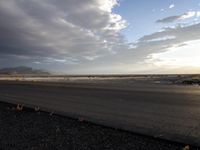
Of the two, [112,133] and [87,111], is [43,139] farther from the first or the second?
[87,111]

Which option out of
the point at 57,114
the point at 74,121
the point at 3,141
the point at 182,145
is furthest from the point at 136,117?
the point at 3,141

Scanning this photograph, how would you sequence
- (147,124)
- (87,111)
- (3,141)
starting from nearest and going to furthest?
1. (3,141)
2. (147,124)
3. (87,111)

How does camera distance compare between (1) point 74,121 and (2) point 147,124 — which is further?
(1) point 74,121

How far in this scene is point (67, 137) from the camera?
11.2 meters

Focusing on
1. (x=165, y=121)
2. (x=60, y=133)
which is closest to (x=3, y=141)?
(x=60, y=133)

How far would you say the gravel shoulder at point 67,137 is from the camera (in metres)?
9.90

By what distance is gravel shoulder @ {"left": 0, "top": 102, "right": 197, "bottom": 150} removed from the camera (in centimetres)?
990

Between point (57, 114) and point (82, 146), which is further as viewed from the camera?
point (57, 114)

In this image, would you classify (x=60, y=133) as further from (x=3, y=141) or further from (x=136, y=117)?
(x=136, y=117)

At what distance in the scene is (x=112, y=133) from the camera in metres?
11.7

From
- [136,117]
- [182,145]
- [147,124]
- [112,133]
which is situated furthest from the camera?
[136,117]

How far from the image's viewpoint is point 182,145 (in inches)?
388

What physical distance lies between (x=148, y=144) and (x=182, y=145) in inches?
43.5

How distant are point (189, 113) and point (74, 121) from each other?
664cm
